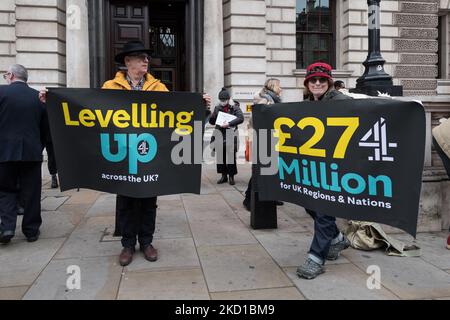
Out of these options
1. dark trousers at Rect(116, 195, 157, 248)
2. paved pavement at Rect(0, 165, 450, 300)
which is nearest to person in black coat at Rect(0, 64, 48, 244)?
paved pavement at Rect(0, 165, 450, 300)

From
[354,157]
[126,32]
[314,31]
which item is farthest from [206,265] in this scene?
[314,31]

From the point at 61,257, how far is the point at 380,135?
11.2 ft

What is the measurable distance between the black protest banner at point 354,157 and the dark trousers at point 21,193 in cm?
299

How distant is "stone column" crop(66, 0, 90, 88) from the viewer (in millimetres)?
11188

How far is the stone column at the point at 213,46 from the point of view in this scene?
1206cm

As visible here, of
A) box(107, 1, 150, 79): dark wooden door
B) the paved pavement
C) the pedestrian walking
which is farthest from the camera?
box(107, 1, 150, 79): dark wooden door

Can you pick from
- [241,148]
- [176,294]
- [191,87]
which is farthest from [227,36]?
[176,294]

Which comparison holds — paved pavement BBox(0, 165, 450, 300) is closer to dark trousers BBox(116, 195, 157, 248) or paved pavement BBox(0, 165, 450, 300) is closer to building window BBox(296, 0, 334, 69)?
dark trousers BBox(116, 195, 157, 248)

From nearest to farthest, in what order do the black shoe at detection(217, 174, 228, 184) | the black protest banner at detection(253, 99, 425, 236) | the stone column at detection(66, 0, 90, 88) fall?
the black protest banner at detection(253, 99, 425, 236), the black shoe at detection(217, 174, 228, 184), the stone column at detection(66, 0, 90, 88)

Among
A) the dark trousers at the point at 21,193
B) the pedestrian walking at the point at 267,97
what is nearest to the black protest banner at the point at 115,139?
the dark trousers at the point at 21,193

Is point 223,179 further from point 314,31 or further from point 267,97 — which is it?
point 314,31

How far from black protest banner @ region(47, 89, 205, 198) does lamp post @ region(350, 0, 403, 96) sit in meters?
3.37

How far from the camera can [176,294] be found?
3.29 m

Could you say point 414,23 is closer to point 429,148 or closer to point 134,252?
point 429,148
